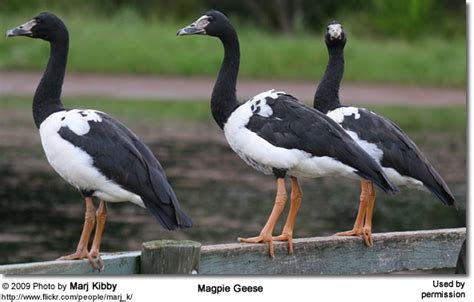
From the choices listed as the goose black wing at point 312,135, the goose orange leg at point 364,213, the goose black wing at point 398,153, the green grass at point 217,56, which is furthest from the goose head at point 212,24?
the green grass at point 217,56

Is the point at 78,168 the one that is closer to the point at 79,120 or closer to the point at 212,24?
the point at 79,120

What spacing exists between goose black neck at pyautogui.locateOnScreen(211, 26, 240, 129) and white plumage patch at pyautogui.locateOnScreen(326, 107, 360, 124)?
54 centimetres

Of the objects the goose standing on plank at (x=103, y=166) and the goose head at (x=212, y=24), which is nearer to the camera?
the goose standing on plank at (x=103, y=166)

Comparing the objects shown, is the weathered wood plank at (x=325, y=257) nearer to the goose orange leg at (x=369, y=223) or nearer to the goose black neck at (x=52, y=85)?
the goose orange leg at (x=369, y=223)

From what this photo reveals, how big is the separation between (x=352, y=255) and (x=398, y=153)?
26.2 inches

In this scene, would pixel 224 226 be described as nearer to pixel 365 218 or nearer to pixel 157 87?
pixel 365 218

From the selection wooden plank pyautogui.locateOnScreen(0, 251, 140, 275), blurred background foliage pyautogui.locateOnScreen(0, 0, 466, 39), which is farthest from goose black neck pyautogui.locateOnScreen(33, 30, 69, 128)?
blurred background foliage pyautogui.locateOnScreen(0, 0, 466, 39)

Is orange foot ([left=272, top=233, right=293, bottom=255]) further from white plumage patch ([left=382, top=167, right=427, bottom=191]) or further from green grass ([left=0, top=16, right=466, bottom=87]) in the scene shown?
green grass ([left=0, top=16, right=466, bottom=87])

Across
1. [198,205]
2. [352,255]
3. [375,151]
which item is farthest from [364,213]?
[198,205]

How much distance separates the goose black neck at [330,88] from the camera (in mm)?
7055

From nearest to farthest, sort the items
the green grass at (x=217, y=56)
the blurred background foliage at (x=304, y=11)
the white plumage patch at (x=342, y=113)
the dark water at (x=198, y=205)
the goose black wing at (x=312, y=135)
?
the goose black wing at (x=312, y=135)
the white plumage patch at (x=342, y=113)
the dark water at (x=198, y=205)
the green grass at (x=217, y=56)
the blurred background foliage at (x=304, y=11)

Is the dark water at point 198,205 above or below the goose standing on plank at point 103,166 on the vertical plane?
below

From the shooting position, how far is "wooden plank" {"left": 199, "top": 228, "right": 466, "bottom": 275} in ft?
19.4

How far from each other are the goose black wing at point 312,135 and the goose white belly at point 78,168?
0.75 m
